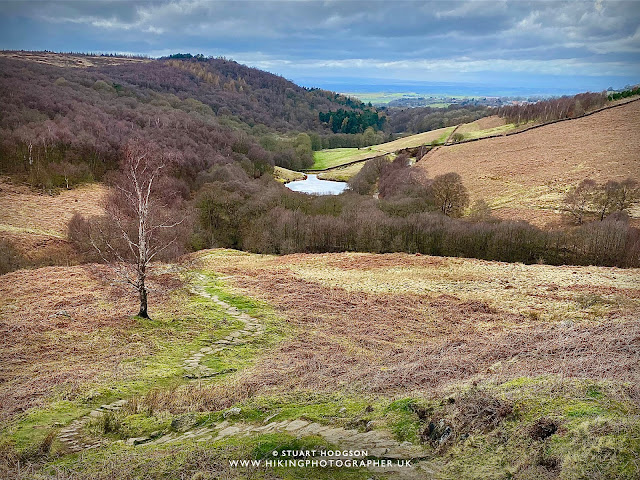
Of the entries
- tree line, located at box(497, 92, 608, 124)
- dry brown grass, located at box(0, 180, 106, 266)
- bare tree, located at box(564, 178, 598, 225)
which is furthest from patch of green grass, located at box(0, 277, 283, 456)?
tree line, located at box(497, 92, 608, 124)

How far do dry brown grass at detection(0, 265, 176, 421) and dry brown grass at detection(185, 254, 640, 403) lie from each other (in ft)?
16.1

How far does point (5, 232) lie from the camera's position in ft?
138

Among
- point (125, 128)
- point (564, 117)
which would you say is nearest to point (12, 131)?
point (125, 128)

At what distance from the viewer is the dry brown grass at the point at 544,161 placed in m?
62.5

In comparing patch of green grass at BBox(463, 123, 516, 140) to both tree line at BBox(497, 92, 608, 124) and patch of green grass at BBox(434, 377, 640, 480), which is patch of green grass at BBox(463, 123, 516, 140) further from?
patch of green grass at BBox(434, 377, 640, 480)

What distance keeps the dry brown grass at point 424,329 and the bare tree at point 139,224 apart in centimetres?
631

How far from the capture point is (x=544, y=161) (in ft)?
253

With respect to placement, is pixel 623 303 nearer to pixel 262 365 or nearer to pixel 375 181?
pixel 262 365

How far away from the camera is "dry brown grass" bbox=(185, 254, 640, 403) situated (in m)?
10.9

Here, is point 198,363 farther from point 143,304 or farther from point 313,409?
point 313,409

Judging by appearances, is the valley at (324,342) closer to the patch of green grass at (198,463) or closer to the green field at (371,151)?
the patch of green grass at (198,463)

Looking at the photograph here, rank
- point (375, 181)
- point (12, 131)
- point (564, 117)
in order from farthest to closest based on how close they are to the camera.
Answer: point (564, 117) → point (375, 181) → point (12, 131)

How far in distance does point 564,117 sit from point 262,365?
117 metres

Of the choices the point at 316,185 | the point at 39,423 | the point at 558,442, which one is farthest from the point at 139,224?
the point at 316,185
